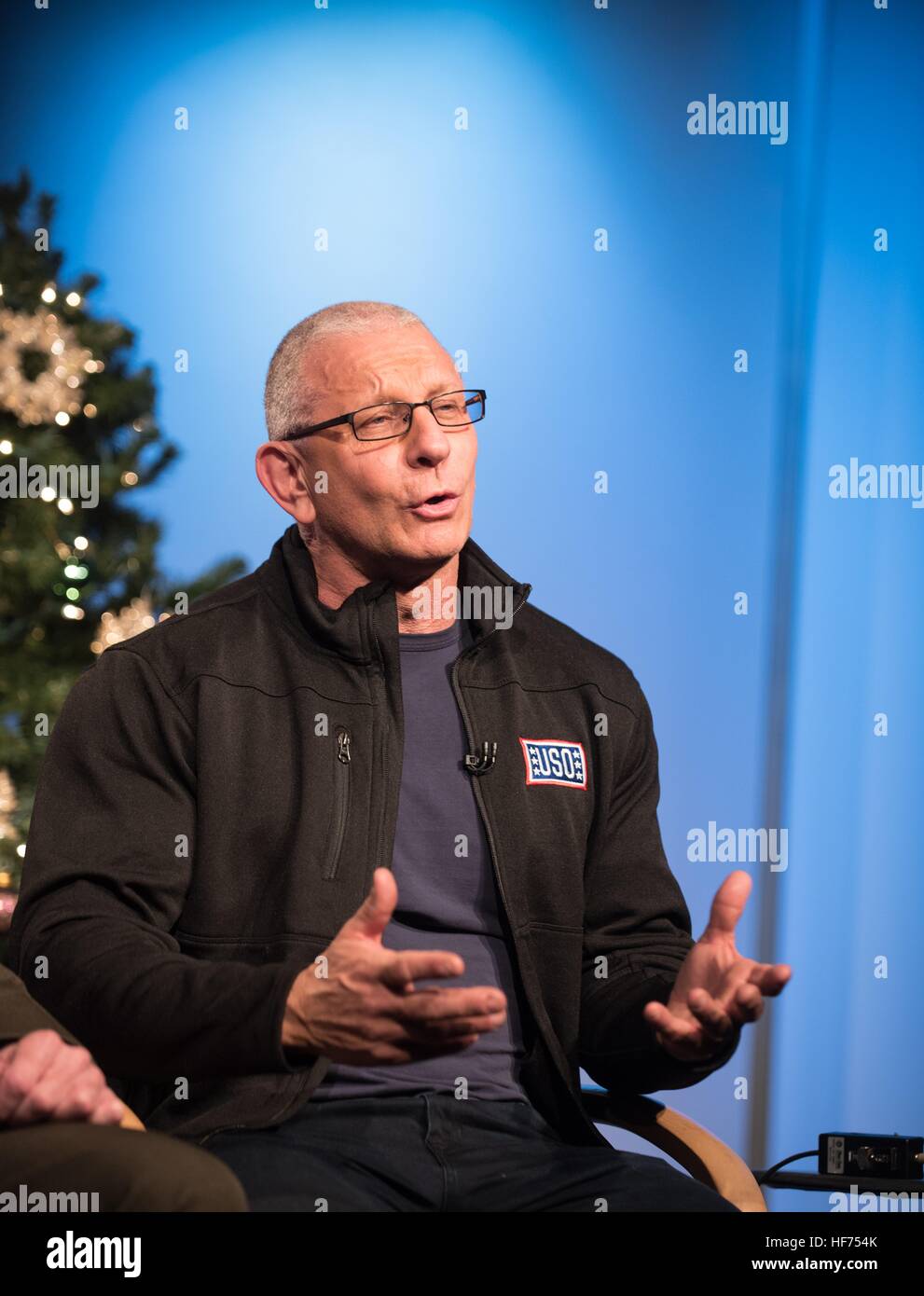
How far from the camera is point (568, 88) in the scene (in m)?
3.54

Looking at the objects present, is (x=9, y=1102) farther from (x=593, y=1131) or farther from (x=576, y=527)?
(x=576, y=527)

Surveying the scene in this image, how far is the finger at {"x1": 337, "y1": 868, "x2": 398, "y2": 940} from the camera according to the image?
5.02 feet

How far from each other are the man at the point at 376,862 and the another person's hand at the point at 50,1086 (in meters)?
0.17

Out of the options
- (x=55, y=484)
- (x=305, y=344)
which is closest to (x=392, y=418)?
(x=305, y=344)

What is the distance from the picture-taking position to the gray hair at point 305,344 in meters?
2.24

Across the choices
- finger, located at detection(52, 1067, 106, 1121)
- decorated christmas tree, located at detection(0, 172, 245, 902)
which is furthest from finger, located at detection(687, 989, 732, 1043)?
decorated christmas tree, located at detection(0, 172, 245, 902)

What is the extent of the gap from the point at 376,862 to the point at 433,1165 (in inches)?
15.8

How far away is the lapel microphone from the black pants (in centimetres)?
46

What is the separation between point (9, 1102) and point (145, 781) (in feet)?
1.76

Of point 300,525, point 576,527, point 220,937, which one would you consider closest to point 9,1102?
point 220,937

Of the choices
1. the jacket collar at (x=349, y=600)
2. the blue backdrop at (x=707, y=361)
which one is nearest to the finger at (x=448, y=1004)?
the jacket collar at (x=349, y=600)

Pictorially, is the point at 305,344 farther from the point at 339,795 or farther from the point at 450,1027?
the point at 450,1027

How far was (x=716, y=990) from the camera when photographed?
5.86 ft

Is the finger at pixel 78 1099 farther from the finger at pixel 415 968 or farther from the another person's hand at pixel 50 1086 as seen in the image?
the finger at pixel 415 968
